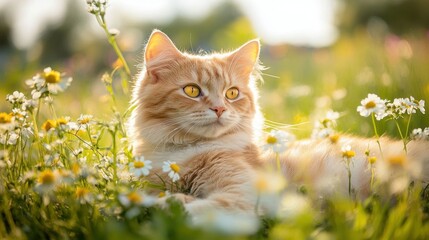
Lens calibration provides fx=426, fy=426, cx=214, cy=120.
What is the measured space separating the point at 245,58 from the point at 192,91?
51 centimetres

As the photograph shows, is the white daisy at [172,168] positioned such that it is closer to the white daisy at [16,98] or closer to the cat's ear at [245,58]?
the white daisy at [16,98]

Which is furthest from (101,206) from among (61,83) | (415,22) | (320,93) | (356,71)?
(415,22)

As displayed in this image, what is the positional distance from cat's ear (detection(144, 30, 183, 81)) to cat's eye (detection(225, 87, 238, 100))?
0.36m

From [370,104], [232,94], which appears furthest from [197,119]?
[370,104]

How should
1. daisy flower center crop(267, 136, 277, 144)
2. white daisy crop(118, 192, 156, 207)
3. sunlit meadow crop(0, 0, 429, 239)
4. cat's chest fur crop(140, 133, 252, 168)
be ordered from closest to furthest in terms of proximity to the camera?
sunlit meadow crop(0, 0, 429, 239), white daisy crop(118, 192, 156, 207), daisy flower center crop(267, 136, 277, 144), cat's chest fur crop(140, 133, 252, 168)

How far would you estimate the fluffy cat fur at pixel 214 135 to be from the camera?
79.7 inches

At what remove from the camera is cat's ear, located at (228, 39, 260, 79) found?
8.66 feet

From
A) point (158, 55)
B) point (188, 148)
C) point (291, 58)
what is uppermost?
point (291, 58)

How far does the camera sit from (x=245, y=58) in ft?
8.82

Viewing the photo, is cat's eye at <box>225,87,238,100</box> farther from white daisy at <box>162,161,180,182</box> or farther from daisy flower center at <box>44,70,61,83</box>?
daisy flower center at <box>44,70,61,83</box>

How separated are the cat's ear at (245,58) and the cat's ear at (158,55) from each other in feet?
1.14

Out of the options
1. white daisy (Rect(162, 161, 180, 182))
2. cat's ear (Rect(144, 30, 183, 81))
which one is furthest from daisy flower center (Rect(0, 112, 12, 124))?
cat's ear (Rect(144, 30, 183, 81))

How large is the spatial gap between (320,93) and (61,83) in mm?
3963

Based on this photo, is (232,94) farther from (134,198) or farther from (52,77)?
(134,198)
